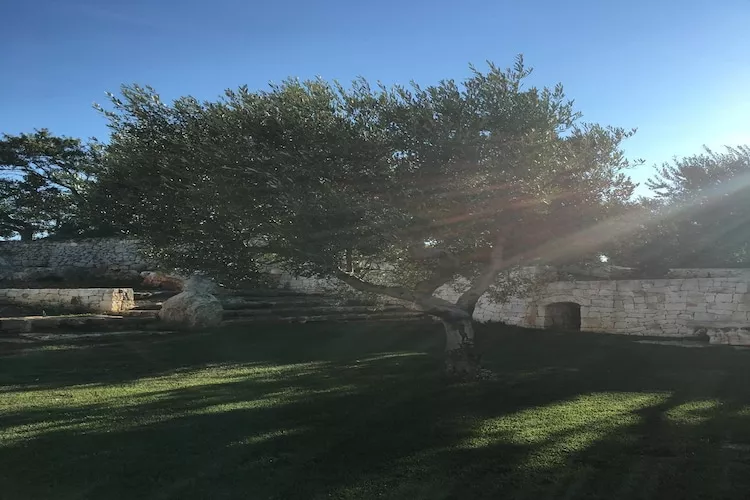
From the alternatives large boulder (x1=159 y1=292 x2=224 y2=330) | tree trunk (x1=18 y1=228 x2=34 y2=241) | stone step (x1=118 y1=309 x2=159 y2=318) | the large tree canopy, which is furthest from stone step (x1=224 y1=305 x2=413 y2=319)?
tree trunk (x1=18 y1=228 x2=34 y2=241)

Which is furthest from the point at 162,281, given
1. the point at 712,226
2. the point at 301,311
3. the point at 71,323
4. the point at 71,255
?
the point at 712,226

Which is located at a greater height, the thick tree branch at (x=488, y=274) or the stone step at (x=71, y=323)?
the thick tree branch at (x=488, y=274)

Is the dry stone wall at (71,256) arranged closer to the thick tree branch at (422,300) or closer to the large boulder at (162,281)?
the large boulder at (162,281)

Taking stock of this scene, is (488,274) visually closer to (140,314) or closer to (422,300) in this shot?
(422,300)

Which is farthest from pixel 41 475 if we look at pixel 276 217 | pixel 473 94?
pixel 473 94

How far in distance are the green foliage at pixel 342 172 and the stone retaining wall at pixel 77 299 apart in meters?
10.5

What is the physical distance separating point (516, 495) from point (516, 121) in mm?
4593

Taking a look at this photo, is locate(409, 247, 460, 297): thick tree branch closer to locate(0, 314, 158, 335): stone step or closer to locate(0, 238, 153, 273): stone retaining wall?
locate(0, 314, 158, 335): stone step

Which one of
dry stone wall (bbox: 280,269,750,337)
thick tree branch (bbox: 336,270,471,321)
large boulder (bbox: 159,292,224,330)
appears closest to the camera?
thick tree branch (bbox: 336,270,471,321)

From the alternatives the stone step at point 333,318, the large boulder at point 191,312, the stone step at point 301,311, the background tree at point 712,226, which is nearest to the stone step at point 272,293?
the stone step at point 301,311

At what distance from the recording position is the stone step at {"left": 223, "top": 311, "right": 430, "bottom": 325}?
1783cm

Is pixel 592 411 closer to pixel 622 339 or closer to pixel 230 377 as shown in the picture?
pixel 230 377

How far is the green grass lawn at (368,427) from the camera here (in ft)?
14.5

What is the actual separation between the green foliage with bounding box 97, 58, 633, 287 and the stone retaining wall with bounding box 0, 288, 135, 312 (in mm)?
10545
